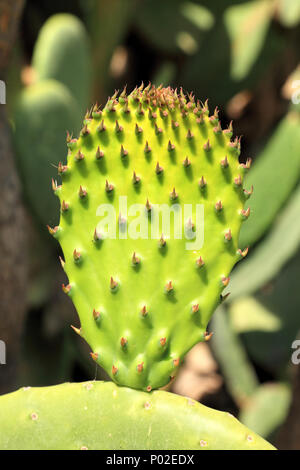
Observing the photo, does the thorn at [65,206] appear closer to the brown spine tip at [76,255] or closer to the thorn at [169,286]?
the brown spine tip at [76,255]

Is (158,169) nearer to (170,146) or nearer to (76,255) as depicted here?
(170,146)

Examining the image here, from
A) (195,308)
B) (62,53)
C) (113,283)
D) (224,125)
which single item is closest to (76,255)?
(113,283)

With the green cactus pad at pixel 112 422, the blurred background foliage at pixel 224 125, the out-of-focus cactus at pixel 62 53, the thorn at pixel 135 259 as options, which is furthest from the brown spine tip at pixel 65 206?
the out-of-focus cactus at pixel 62 53

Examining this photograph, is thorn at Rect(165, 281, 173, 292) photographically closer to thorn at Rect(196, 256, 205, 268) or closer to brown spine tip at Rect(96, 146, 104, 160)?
thorn at Rect(196, 256, 205, 268)

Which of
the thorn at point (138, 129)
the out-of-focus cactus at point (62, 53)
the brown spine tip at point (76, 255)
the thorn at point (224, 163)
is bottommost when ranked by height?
the brown spine tip at point (76, 255)

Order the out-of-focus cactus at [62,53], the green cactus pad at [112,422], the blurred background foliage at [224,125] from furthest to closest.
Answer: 1. the out-of-focus cactus at [62,53]
2. the blurred background foliage at [224,125]
3. the green cactus pad at [112,422]

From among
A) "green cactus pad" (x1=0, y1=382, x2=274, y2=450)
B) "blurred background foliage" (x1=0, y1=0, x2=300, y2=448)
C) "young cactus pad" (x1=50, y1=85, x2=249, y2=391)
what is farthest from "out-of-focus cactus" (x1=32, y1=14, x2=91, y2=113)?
"green cactus pad" (x1=0, y1=382, x2=274, y2=450)

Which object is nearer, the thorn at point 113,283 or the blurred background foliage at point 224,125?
the thorn at point 113,283
